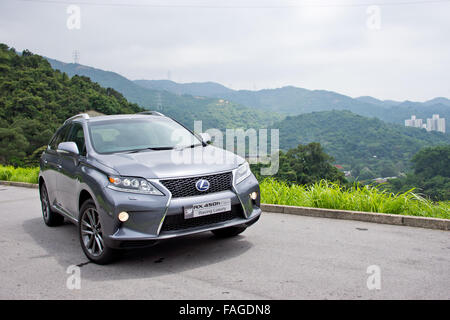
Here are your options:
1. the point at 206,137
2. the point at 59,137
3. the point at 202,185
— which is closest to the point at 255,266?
the point at 202,185

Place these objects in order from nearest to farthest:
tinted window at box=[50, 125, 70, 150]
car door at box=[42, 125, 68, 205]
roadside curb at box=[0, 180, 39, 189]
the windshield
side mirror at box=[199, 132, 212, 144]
→ the windshield, side mirror at box=[199, 132, 212, 144], car door at box=[42, 125, 68, 205], tinted window at box=[50, 125, 70, 150], roadside curb at box=[0, 180, 39, 189]

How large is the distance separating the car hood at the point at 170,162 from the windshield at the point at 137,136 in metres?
0.26

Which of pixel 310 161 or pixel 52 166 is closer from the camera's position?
pixel 52 166

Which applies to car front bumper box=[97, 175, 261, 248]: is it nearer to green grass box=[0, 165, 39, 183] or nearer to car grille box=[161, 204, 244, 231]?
car grille box=[161, 204, 244, 231]

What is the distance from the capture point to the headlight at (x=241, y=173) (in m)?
4.89

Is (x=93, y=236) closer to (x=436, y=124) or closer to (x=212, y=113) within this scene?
(x=212, y=113)

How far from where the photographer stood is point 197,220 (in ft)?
14.7

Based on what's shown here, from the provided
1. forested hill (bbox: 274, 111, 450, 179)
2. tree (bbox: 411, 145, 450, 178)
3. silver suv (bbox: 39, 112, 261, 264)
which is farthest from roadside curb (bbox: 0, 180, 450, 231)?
forested hill (bbox: 274, 111, 450, 179)

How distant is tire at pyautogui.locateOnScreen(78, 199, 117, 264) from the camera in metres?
4.59

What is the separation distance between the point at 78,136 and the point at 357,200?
15.4ft

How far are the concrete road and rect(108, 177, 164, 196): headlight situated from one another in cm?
86

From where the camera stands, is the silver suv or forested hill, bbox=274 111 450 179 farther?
forested hill, bbox=274 111 450 179

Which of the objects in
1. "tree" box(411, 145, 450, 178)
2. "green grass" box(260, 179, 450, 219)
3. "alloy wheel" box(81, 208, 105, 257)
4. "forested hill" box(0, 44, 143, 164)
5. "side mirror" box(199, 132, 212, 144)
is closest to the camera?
"alloy wheel" box(81, 208, 105, 257)

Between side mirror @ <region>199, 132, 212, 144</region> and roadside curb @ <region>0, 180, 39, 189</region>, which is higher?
side mirror @ <region>199, 132, 212, 144</region>
